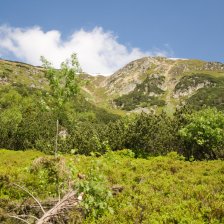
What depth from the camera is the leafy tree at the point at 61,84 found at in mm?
17559

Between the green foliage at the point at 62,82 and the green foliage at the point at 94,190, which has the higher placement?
the green foliage at the point at 62,82

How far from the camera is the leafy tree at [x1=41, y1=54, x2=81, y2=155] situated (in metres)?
17.6

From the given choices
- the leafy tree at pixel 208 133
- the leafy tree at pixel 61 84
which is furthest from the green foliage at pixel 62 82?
the leafy tree at pixel 208 133

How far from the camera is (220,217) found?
41.5ft

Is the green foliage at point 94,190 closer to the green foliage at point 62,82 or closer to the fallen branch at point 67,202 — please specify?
the fallen branch at point 67,202

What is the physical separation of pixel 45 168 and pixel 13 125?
98.3 meters

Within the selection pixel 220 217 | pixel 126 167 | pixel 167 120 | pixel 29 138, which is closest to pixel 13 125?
pixel 29 138

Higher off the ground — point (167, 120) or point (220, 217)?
point (167, 120)

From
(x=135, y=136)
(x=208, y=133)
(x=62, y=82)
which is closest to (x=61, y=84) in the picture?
(x=62, y=82)

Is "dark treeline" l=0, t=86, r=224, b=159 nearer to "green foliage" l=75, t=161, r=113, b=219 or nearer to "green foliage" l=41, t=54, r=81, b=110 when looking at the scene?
"green foliage" l=41, t=54, r=81, b=110

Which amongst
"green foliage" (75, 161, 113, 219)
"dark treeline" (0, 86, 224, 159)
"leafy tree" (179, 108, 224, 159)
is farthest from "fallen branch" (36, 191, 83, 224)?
"leafy tree" (179, 108, 224, 159)

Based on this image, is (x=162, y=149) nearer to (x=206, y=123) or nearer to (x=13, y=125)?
(x=206, y=123)

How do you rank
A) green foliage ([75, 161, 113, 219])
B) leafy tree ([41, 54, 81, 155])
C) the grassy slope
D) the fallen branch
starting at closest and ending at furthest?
1. the fallen branch
2. green foliage ([75, 161, 113, 219])
3. the grassy slope
4. leafy tree ([41, 54, 81, 155])

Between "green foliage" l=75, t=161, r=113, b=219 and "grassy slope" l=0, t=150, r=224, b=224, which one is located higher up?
"green foliage" l=75, t=161, r=113, b=219
